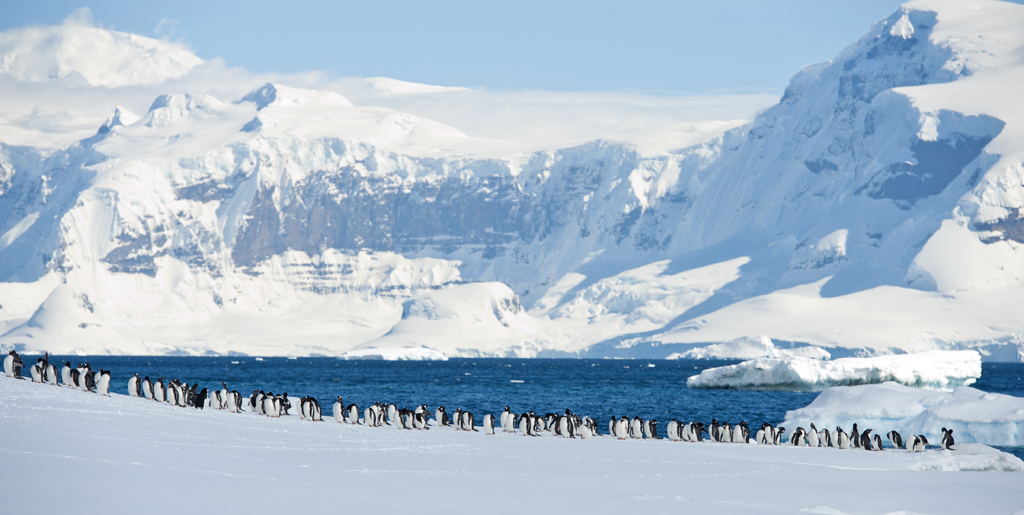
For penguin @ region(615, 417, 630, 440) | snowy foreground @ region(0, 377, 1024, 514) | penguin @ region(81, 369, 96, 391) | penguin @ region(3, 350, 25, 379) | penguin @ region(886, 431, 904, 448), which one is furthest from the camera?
penguin @ region(3, 350, 25, 379)

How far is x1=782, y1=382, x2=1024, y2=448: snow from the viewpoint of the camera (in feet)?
202

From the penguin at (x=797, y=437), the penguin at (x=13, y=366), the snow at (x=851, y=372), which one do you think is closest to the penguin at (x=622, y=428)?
the penguin at (x=797, y=437)

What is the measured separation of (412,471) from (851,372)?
89009mm

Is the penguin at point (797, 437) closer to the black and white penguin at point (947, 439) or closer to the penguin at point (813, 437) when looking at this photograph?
the penguin at point (813, 437)

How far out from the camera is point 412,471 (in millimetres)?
36688

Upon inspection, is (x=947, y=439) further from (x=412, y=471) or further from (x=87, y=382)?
(x=87, y=382)

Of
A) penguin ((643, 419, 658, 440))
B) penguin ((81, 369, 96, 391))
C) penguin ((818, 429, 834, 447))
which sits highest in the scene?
penguin ((81, 369, 96, 391))

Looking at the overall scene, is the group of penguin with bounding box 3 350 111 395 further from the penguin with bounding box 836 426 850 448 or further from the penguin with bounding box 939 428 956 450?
the penguin with bounding box 939 428 956 450

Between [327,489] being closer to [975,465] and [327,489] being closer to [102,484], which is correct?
[102,484]

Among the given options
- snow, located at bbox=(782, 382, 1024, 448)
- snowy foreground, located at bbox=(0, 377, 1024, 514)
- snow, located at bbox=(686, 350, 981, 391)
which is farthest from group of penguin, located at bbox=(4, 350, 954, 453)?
snow, located at bbox=(686, 350, 981, 391)

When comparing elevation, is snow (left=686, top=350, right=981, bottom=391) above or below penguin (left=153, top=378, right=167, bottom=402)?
below

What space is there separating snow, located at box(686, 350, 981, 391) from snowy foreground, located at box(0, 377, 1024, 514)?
64266 mm

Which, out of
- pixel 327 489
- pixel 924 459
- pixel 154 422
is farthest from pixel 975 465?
pixel 154 422

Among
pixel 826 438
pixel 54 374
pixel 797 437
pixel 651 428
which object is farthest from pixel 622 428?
pixel 54 374
